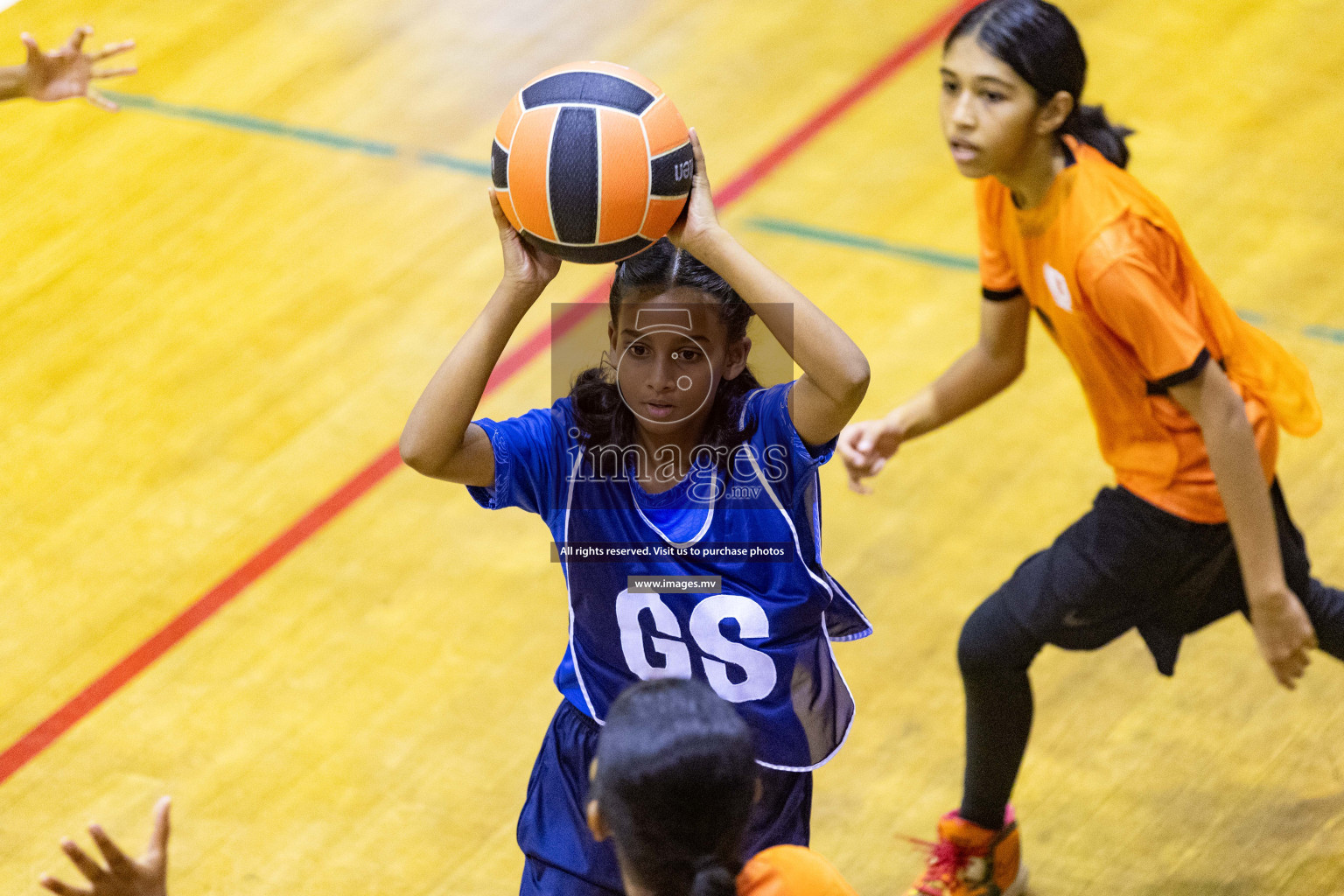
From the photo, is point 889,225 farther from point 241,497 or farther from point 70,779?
point 70,779

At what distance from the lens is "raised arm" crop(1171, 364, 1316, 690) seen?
263 centimetres

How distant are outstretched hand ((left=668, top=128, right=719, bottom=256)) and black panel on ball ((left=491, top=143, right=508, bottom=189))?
0.26m

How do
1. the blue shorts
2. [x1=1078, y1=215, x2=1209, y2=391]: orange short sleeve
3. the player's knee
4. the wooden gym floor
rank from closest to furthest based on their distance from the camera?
the blue shorts < [x1=1078, y1=215, x2=1209, y2=391]: orange short sleeve < the player's knee < the wooden gym floor

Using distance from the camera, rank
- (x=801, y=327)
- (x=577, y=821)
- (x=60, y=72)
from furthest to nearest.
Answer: (x=60, y=72), (x=577, y=821), (x=801, y=327)

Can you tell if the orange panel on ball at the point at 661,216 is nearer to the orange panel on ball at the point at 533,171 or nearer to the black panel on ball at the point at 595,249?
the black panel on ball at the point at 595,249

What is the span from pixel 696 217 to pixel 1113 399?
3.21ft

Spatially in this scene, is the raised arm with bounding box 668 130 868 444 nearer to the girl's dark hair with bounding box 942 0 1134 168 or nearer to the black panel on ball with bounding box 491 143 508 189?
the black panel on ball with bounding box 491 143 508 189

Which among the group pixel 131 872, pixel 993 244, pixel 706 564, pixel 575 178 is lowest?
pixel 993 244

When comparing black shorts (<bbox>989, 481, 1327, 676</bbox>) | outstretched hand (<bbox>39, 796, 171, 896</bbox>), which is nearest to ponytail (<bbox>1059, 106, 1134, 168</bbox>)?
black shorts (<bbox>989, 481, 1327, 676</bbox>)

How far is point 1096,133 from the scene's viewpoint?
2.89 meters

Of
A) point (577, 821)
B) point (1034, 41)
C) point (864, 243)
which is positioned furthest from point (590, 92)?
point (864, 243)

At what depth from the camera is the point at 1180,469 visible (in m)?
2.83

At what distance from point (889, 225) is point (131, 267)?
2.51m

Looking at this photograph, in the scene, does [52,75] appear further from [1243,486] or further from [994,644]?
[1243,486]
